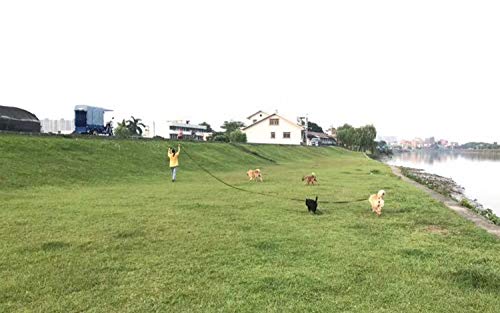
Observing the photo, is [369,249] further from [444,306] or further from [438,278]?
[444,306]

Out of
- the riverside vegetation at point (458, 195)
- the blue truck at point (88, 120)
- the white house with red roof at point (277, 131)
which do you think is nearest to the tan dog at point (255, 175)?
the riverside vegetation at point (458, 195)

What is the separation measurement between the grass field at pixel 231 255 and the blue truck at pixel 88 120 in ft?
74.5

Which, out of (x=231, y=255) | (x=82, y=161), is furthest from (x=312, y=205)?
(x=82, y=161)

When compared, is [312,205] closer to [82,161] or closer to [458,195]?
[82,161]

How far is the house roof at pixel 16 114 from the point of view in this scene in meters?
24.2

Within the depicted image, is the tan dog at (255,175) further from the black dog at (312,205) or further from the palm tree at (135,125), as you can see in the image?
the palm tree at (135,125)

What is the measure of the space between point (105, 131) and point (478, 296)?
36705 millimetres

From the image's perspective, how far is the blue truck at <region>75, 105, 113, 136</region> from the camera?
1366 inches

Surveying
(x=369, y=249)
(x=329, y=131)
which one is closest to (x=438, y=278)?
(x=369, y=249)

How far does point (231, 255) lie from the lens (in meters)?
6.62

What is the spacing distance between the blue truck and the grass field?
22707 millimetres

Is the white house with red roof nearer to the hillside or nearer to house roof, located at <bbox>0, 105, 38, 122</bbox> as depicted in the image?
the hillside

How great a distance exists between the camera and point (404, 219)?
10.3 meters

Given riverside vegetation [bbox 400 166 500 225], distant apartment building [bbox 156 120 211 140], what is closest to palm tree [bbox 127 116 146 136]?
distant apartment building [bbox 156 120 211 140]
